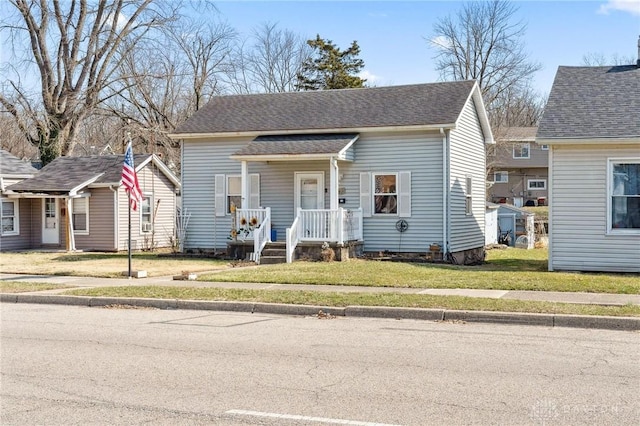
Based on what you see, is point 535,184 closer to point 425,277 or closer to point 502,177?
point 502,177

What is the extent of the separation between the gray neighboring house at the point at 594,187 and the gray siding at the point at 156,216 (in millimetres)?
17431

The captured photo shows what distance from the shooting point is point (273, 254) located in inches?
893

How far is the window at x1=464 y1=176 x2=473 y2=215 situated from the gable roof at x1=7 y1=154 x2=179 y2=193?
1316 cm

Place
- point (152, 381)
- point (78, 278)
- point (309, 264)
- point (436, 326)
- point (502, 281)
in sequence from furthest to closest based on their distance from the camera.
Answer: point (309, 264) < point (78, 278) < point (502, 281) < point (436, 326) < point (152, 381)

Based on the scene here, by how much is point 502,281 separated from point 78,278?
10.3 metres

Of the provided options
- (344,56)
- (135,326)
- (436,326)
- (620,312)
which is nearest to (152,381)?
(135,326)

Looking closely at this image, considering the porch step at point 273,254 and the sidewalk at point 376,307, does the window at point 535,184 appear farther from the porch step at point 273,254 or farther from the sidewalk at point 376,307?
the sidewalk at point 376,307

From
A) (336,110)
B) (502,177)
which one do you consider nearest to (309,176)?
(336,110)

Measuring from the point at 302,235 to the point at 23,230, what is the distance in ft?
47.1

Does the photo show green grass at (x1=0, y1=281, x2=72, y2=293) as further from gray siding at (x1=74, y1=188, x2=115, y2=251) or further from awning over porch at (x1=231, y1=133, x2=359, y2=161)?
gray siding at (x1=74, y1=188, x2=115, y2=251)

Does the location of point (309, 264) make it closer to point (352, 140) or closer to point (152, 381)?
point (352, 140)

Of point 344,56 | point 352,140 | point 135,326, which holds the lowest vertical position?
point 135,326

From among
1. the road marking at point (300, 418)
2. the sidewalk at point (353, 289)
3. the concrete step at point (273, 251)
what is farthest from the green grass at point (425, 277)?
the road marking at point (300, 418)

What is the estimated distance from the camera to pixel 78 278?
18406mm
